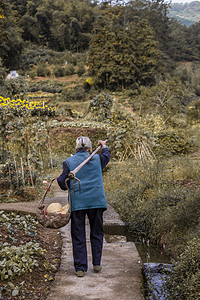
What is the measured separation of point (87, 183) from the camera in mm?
3367

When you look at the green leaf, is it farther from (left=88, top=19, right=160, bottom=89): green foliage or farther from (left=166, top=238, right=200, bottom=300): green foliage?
(left=88, top=19, right=160, bottom=89): green foliage

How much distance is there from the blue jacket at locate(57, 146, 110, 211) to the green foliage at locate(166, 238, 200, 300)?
97cm

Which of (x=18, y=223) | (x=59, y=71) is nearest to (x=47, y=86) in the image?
(x=59, y=71)

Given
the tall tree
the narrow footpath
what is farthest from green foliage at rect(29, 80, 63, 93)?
the narrow footpath

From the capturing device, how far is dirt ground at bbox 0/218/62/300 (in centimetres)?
286

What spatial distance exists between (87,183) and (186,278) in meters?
1.29

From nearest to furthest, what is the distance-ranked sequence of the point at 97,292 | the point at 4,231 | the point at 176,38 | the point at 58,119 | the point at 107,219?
1. the point at 97,292
2. the point at 4,231
3. the point at 107,219
4. the point at 58,119
5. the point at 176,38

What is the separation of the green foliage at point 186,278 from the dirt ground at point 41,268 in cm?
109

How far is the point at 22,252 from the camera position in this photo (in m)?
3.39

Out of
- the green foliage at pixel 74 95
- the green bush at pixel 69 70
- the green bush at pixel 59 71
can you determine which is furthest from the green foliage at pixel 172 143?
the green bush at pixel 59 71

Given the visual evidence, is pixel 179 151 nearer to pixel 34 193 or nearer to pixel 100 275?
pixel 34 193

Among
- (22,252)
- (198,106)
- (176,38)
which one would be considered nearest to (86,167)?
(22,252)

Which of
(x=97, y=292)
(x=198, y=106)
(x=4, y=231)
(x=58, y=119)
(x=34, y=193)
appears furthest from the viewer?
(x=198, y=106)

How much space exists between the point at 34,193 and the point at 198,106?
16.8 metres
